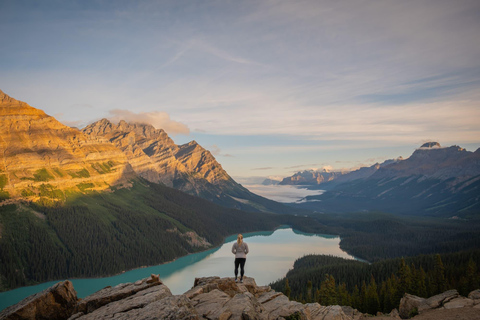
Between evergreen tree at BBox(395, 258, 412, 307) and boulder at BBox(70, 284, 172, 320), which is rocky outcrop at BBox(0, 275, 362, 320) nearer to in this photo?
boulder at BBox(70, 284, 172, 320)

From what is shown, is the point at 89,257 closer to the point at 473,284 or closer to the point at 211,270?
the point at 211,270

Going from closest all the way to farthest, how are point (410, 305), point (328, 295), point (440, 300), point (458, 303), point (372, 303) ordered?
point (458, 303), point (440, 300), point (410, 305), point (328, 295), point (372, 303)

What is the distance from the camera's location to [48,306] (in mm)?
19656

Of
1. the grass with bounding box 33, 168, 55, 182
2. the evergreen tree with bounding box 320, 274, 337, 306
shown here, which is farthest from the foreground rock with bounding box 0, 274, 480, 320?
the grass with bounding box 33, 168, 55, 182

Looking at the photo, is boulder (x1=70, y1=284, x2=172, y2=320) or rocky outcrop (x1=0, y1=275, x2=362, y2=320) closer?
rocky outcrop (x1=0, y1=275, x2=362, y2=320)

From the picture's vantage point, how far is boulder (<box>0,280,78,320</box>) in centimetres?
1869

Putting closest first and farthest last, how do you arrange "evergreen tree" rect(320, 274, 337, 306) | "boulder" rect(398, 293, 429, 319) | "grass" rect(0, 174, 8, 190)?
"boulder" rect(398, 293, 429, 319) < "evergreen tree" rect(320, 274, 337, 306) < "grass" rect(0, 174, 8, 190)

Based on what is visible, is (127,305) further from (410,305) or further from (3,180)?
(3,180)

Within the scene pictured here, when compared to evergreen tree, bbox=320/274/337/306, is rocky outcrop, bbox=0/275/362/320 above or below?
above

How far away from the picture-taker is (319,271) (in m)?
112

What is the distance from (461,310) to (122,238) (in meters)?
165

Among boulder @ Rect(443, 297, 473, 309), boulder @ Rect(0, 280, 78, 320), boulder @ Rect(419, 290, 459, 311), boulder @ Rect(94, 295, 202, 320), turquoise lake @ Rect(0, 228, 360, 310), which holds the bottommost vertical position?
turquoise lake @ Rect(0, 228, 360, 310)

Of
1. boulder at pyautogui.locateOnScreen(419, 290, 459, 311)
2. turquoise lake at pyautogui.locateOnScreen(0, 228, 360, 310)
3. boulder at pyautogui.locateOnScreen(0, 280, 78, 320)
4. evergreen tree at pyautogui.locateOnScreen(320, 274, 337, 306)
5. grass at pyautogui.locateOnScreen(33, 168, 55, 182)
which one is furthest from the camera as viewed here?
grass at pyautogui.locateOnScreen(33, 168, 55, 182)

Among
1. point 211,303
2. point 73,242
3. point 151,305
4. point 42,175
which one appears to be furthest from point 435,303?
point 42,175
